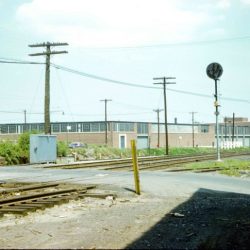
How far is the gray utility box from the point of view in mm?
30547

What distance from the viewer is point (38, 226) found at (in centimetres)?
823

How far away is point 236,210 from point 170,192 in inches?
136

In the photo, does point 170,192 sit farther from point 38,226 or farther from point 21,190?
point 38,226

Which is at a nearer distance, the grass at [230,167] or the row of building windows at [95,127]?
the grass at [230,167]

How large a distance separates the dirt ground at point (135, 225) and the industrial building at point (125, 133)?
2544 inches

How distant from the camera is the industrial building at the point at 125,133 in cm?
8756

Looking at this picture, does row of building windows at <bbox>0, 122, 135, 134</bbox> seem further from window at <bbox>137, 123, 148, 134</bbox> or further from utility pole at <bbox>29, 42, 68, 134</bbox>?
utility pole at <bbox>29, 42, 68, 134</bbox>

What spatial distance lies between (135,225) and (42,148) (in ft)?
78.7

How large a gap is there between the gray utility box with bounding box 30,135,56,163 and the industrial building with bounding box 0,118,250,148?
148 ft

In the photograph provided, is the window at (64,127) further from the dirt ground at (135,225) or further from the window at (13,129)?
the dirt ground at (135,225)

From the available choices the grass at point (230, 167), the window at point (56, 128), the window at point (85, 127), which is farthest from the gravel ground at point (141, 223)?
the window at point (56, 128)

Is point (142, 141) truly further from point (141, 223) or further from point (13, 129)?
point (141, 223)

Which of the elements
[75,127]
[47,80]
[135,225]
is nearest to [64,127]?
[75,127]

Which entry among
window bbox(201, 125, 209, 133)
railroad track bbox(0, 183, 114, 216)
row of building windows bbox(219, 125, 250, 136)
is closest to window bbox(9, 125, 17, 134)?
window bbox(201, 125, 209, 133)
